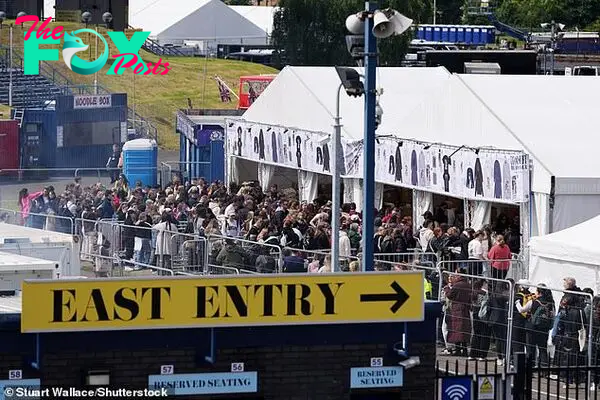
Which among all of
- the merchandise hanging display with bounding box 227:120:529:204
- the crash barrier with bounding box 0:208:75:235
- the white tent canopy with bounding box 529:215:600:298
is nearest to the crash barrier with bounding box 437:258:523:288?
the white tent canopy with bounding box 529:215:600:298

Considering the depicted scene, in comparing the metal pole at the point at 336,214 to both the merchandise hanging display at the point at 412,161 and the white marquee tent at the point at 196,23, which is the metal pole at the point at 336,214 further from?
the white marquee tent at the point at 196,23

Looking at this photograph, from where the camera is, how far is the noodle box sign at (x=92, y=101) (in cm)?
5291

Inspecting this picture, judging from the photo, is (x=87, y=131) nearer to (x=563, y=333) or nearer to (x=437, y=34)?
(x=563, y=333)

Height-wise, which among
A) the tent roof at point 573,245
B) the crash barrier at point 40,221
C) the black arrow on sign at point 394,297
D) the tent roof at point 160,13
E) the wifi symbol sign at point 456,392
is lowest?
the wifi symbol sign at point 456,392

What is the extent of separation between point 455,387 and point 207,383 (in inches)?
86.1

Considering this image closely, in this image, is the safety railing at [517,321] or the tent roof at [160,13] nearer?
the safety railing at [517,321]

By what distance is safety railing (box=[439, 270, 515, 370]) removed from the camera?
18.1 meters

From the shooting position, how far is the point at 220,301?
12.8 metres

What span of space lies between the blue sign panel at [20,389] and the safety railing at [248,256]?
9.22 meters

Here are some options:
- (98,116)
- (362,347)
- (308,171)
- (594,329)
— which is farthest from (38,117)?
(362,347)

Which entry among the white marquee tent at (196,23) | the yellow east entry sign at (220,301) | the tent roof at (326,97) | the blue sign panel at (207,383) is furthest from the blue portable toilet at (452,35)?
the blue sign panel at (207,383)

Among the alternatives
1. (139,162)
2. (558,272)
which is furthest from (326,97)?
(558,272)

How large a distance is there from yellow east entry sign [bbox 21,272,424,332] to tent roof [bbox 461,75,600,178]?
1105 centimetres

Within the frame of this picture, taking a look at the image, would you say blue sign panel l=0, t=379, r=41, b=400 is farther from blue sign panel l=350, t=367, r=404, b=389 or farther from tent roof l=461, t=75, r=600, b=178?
tent roof l=461, t=75, r=600, b=178
